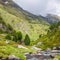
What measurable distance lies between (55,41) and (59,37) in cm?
650

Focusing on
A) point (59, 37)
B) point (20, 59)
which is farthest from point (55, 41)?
point (20, 59)

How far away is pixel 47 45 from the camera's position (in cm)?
18938

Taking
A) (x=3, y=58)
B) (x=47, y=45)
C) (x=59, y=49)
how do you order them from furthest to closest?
1. (x=47, y=45)
2. (x=59, y=49)
3. (x=3, y=58)

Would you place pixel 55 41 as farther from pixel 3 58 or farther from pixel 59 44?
pixel 3 58

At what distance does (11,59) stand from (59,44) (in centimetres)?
11163

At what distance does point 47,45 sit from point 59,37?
51.2 ft

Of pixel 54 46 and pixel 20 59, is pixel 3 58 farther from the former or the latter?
pixel 54 46

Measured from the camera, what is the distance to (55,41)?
194000mm

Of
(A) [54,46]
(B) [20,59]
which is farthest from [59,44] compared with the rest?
(B) [20,59]

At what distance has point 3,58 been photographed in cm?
7456

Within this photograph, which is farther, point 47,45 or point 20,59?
point 47,45

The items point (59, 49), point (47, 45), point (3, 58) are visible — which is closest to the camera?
point (3, 58)

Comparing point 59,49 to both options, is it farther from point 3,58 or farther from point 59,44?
point 3,58

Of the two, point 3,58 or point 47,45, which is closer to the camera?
point 3,58
